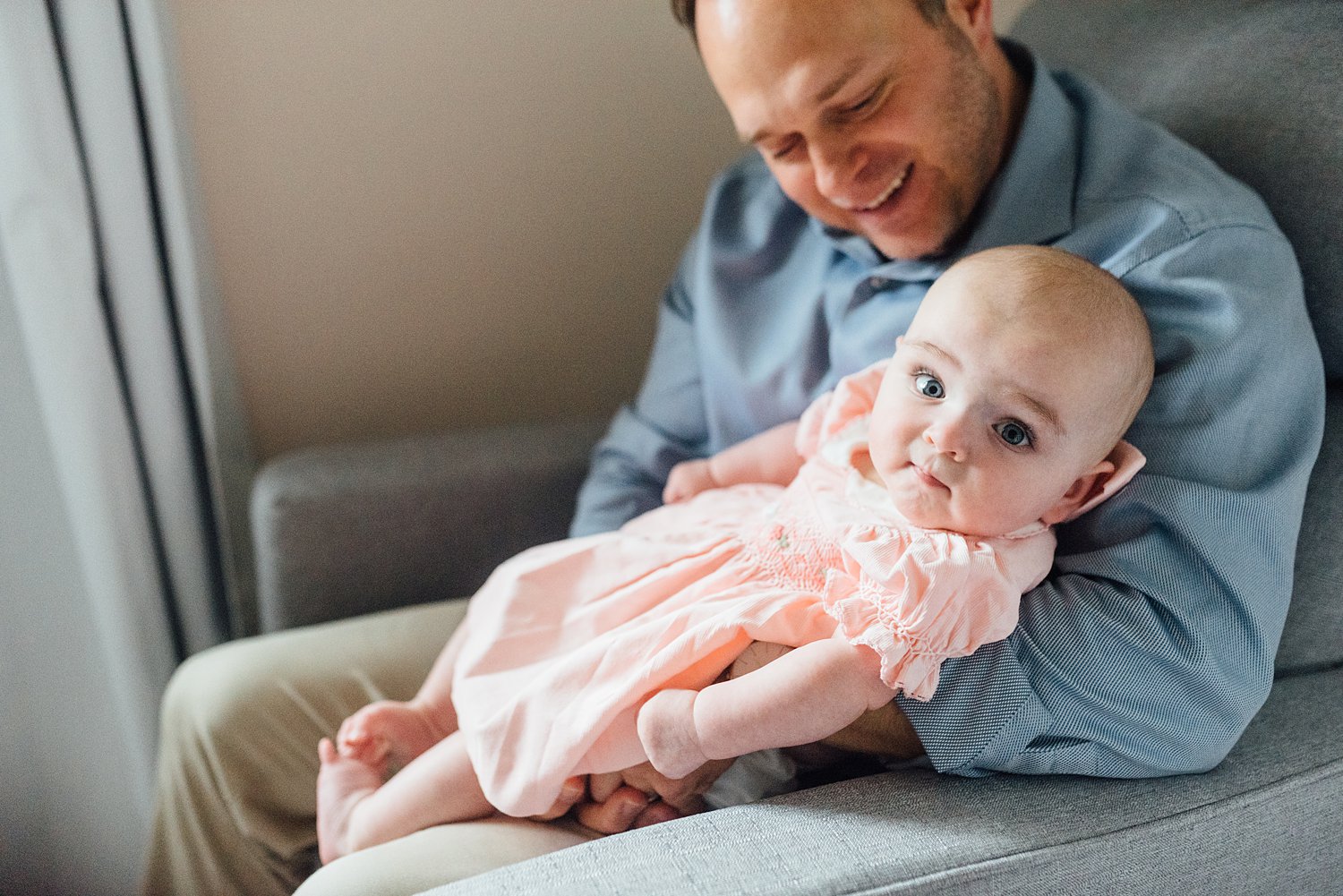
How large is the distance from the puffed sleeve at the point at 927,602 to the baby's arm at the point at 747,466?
35 cm

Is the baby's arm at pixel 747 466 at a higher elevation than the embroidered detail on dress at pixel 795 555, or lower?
lower

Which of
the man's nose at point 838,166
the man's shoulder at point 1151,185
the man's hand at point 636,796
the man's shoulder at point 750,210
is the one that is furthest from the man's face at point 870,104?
the man's hand at point 636,796

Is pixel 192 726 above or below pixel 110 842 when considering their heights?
above

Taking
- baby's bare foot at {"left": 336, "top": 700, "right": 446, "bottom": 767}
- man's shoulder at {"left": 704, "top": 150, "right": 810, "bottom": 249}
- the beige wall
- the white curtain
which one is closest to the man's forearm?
baby's bare foot at {"left": 336, "top": 700, "right": 446, "bottom": 767}

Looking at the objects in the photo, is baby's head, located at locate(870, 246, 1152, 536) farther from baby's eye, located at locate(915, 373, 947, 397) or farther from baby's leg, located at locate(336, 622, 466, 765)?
baby's leg, located at locate(336, 622, 466, 765)

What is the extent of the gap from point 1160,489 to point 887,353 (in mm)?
362

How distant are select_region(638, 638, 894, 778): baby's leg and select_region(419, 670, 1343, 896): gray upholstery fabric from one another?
0.19ft

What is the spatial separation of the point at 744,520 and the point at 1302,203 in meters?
0.68

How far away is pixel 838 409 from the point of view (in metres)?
1.16

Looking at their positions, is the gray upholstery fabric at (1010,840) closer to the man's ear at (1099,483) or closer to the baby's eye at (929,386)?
the man's ear at (1099,483)

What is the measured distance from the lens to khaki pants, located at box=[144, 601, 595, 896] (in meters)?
1.29

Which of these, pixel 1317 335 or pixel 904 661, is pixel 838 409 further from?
pixel 1317 335

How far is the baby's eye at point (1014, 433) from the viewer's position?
969mm

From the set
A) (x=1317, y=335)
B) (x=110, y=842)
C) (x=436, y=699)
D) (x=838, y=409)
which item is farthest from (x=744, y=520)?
(x=110, y=842)
